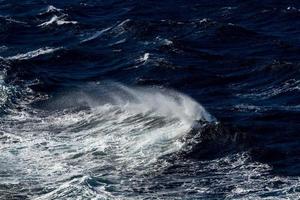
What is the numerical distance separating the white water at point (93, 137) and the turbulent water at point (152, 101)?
0.10m

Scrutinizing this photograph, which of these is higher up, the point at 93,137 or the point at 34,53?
the point at 34,53

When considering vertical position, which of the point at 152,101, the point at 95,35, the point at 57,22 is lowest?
the point at 152,101

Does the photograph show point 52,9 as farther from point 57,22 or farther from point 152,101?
point 152,101

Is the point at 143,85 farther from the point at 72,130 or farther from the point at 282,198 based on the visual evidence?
the point at 282,198

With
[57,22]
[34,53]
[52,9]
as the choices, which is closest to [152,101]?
[34,53]

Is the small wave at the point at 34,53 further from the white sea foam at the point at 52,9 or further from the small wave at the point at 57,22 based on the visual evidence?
the white sea foam at the point at 52,9

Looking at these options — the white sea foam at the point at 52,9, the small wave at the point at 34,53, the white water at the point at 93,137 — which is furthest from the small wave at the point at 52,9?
the white water at the point at 93,137

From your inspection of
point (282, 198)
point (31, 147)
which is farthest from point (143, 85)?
point (282, 198)

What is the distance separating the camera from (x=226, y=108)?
54.4 meters

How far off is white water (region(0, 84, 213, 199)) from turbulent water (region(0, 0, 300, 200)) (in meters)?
0.10

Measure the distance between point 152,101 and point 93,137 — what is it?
20.8ft

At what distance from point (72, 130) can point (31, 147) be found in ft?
11.7

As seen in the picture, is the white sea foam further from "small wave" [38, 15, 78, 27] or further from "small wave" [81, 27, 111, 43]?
"small wave" [81, 27, 111, 43]

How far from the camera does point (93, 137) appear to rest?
5200 cm
